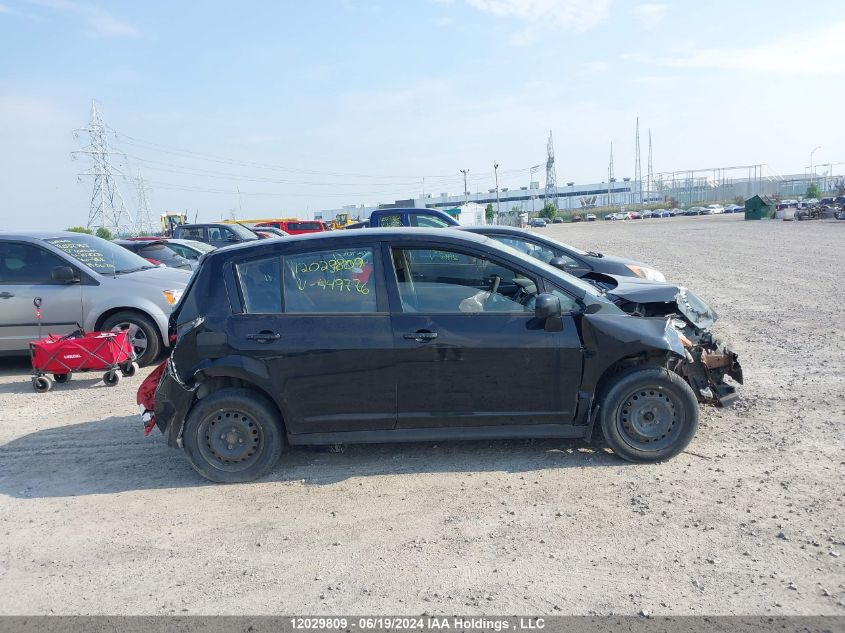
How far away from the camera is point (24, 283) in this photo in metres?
8.55

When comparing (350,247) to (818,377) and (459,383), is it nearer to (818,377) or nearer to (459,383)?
(459,383)

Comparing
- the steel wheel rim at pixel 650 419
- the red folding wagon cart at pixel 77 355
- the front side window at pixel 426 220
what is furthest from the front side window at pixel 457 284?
the front side window at pixel 426 220

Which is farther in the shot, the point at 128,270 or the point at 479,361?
the point at 128,270

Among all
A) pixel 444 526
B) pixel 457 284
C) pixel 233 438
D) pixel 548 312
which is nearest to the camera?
pixel 444 526

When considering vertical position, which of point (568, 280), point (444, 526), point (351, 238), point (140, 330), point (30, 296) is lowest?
point (444, 526)

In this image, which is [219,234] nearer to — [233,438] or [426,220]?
[426,220]

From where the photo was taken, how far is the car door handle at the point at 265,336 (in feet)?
16.0

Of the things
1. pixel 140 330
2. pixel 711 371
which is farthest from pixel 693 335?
pixel 140 330

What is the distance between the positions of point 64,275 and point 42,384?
1566 millimetres

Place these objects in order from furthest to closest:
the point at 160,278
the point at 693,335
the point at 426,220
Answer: the point at 426,220
the point at 160,278
the point at 693,335

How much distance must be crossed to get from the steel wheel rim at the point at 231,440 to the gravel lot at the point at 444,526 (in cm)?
22

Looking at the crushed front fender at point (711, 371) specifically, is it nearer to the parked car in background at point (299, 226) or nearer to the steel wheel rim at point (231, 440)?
the steel wheel rim at point (231, 440)

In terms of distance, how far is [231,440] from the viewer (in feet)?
16.2

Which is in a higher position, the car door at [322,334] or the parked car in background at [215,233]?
the parked car in background at [215,233]
